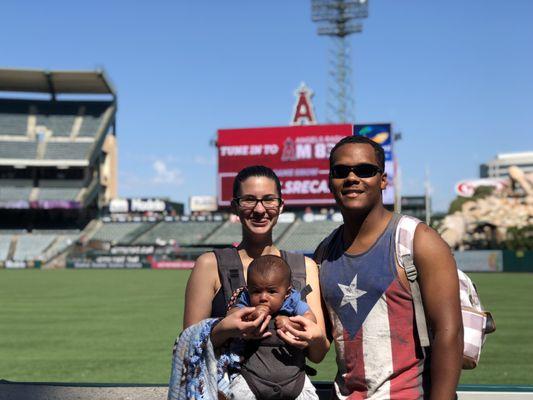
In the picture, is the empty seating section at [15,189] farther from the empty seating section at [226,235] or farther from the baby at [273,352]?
the baby at [273,352]

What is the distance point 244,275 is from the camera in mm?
3012

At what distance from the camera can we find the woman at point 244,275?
8.63 ft

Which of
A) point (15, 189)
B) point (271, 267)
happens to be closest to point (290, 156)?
point (15, 189)

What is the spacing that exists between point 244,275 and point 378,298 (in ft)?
2.14

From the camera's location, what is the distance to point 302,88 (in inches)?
2184

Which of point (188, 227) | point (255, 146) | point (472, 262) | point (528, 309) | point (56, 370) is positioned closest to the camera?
point (56, 370)

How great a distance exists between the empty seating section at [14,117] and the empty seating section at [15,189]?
4.99m

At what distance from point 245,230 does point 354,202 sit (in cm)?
60

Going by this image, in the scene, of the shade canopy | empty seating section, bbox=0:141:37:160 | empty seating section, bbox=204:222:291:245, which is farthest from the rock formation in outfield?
empty seating section, bbox=0:141:37:160

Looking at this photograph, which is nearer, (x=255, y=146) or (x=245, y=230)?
(x=245, y=230)

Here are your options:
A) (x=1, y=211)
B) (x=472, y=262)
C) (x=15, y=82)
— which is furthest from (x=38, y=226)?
(x=472, y=262)

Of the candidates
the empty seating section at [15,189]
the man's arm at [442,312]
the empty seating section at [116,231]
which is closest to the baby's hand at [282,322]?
the man's arm at [442,312]

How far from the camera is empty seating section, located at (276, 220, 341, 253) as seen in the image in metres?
51.0

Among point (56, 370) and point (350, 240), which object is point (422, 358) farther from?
point (56, 370)
